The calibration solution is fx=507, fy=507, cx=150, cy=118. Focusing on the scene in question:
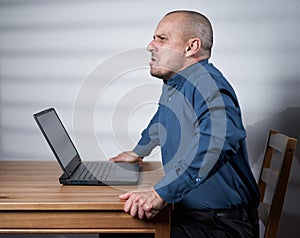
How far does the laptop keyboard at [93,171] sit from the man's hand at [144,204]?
294mm

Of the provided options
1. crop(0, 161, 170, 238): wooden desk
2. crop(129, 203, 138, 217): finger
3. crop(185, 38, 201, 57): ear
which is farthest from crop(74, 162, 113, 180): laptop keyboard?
crop(185, 38, 201, 57): ear

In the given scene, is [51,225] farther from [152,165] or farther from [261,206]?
[261,206]

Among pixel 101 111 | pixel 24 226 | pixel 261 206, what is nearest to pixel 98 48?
pixel 101 111

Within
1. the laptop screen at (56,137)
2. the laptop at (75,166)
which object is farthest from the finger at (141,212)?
the laptop screen at (56,137)

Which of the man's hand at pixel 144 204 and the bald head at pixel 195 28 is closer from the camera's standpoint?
the man's hand at pixel 144 204

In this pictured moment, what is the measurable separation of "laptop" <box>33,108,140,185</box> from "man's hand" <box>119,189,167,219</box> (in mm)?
210

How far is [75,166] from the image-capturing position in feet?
6.00

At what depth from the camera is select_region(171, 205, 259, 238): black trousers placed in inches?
61.8

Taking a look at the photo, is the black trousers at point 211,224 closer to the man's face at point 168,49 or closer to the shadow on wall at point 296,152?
the man's face at point 168,49

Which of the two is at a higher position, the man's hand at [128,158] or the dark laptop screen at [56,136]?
the dark laptop screen at [56,136]

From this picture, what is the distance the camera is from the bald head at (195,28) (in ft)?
5.53

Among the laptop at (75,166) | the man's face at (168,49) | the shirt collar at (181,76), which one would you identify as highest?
the man's face at (168,49)

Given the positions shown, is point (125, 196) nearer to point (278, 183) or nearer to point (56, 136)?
point (56, 136)

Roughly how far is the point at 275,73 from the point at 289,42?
0.16m
